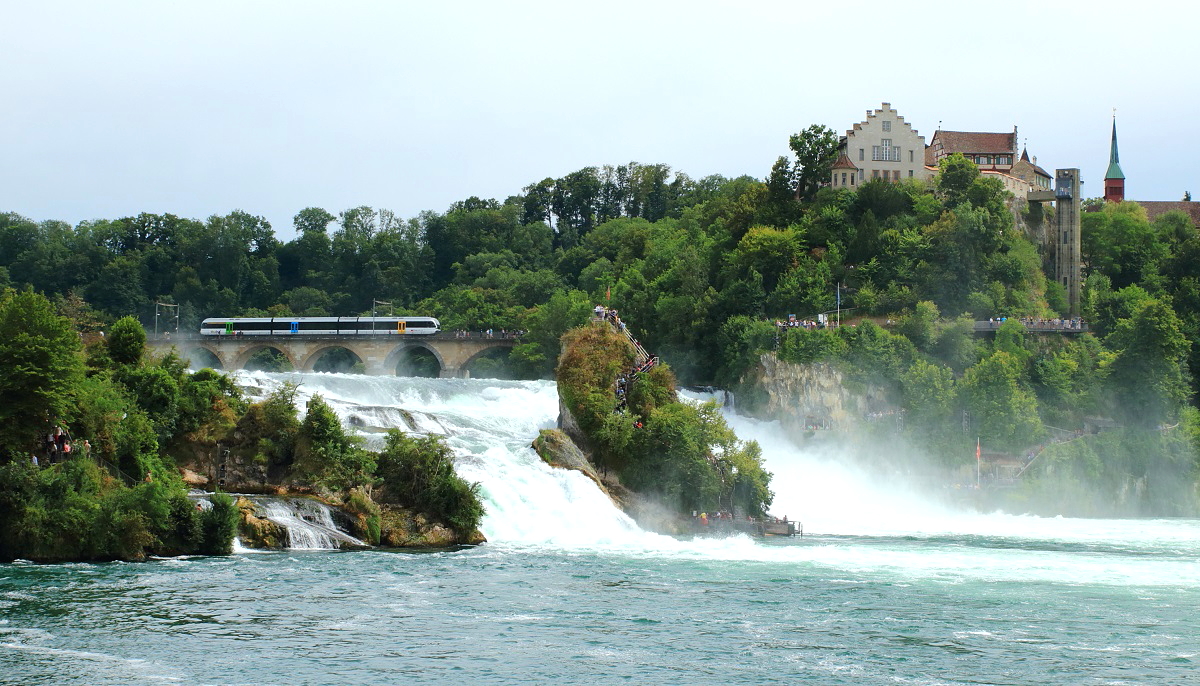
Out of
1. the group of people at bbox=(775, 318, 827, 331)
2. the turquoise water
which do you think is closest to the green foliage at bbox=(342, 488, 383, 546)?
the turquoise water

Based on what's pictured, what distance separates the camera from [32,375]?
44.2 meters

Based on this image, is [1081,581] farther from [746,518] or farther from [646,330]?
[646,330]

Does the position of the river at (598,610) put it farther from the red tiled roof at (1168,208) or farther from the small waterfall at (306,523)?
the red tiled roof at (1168,208)

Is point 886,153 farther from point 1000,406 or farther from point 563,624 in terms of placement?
point 563,624

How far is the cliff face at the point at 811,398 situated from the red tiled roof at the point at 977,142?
111ft

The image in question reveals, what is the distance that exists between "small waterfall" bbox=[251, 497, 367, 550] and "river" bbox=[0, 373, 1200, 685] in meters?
1.21

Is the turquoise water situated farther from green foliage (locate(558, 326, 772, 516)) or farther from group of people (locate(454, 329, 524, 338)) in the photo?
group of people (locate(454, 329, 524, 338))

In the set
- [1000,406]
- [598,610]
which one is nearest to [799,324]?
[1000,406]

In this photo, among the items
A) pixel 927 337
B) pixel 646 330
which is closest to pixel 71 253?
pixel 646 330

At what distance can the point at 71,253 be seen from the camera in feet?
440

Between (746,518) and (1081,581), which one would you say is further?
(746,518)

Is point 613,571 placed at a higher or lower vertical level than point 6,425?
lower

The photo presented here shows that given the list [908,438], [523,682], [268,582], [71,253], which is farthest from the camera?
[71,253]

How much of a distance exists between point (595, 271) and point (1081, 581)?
7643cm
